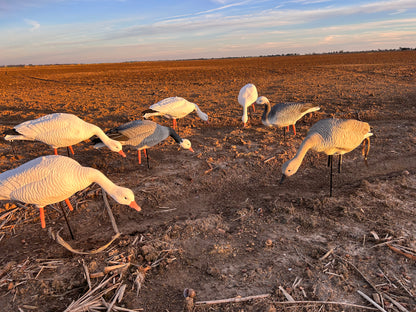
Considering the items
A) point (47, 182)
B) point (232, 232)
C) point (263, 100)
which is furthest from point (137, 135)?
point (263, 100)

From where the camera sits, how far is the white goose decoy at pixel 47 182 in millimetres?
4164

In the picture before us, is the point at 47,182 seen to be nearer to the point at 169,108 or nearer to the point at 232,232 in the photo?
the point at 232,232

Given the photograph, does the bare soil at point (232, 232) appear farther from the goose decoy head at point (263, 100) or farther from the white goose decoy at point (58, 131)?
the goose decoy head at point (263, 100)

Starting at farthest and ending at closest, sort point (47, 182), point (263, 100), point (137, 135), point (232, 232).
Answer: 1. point (263, 100)
2. point (137, 135)
3. point (232, 232)
4. point (47, 182)

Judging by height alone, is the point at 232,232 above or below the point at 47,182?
below

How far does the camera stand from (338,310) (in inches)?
125

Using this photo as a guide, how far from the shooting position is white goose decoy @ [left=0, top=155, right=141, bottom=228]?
4164 mm

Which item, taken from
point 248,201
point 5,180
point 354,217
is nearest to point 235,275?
point 248,201

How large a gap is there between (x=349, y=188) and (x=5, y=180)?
620 centimetres

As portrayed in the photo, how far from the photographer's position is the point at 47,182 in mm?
4203

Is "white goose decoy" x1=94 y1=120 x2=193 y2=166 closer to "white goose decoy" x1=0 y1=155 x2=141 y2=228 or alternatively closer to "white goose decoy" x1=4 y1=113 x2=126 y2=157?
"white goose decoy" x1=4 y1=113 x2=126 y2=157

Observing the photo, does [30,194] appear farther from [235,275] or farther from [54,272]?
[235,275]

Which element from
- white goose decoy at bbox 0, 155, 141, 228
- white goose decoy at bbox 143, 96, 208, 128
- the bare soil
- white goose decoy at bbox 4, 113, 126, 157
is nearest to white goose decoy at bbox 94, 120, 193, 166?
white goose decoy at bbox 4, 113, 126, 157

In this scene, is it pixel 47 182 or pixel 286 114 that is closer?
pixel 47 182
